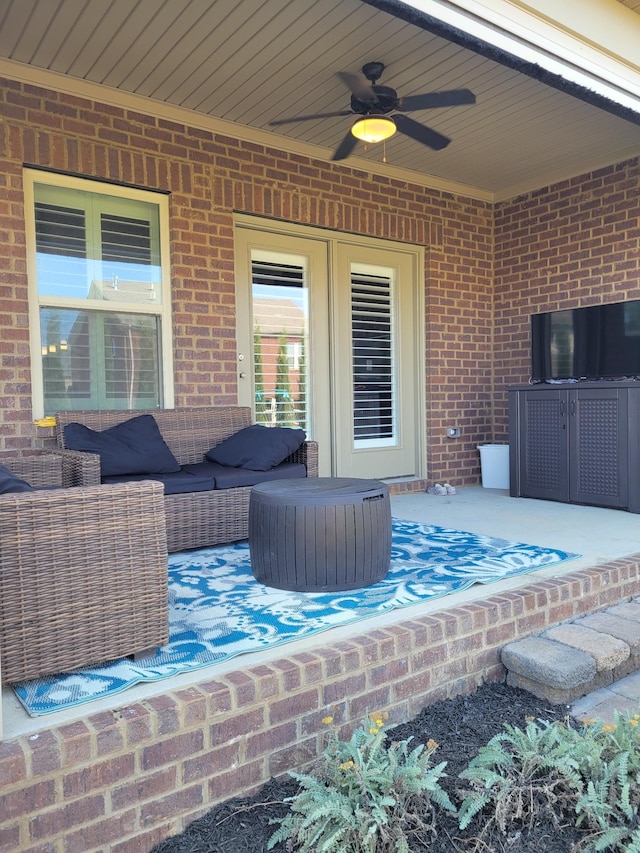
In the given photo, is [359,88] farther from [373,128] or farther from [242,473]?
[242,473]

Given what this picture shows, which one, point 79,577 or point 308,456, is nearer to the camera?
point 79,577

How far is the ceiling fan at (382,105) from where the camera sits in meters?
3.54

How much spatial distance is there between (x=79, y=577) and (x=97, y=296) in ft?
9.06

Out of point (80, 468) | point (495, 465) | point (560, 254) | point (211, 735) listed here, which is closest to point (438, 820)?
point (211, 735)

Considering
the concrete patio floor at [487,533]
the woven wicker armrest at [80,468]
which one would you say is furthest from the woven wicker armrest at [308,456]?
the woven wicker armrest at [80,468]

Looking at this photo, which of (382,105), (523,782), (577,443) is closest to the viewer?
(523,782)

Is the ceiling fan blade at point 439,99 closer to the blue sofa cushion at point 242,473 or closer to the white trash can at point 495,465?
the blue sofa cushion at point 242,473

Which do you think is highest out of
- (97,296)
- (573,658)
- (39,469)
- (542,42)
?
(542,42)

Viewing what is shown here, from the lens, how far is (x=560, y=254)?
225 inches

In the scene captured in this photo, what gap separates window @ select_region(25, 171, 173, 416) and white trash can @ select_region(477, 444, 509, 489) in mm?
2903

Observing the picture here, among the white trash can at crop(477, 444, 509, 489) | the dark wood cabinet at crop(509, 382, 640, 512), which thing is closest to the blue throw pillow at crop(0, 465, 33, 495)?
the dark wood cabinet at crop(509, 382, 640, 512)

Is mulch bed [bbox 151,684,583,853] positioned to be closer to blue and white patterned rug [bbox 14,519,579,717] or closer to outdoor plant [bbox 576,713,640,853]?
outdoor plant [bbox 576,713,640,853]

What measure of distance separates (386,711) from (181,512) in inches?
65.6

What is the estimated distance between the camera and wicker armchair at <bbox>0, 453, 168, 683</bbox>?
66.7 inches
